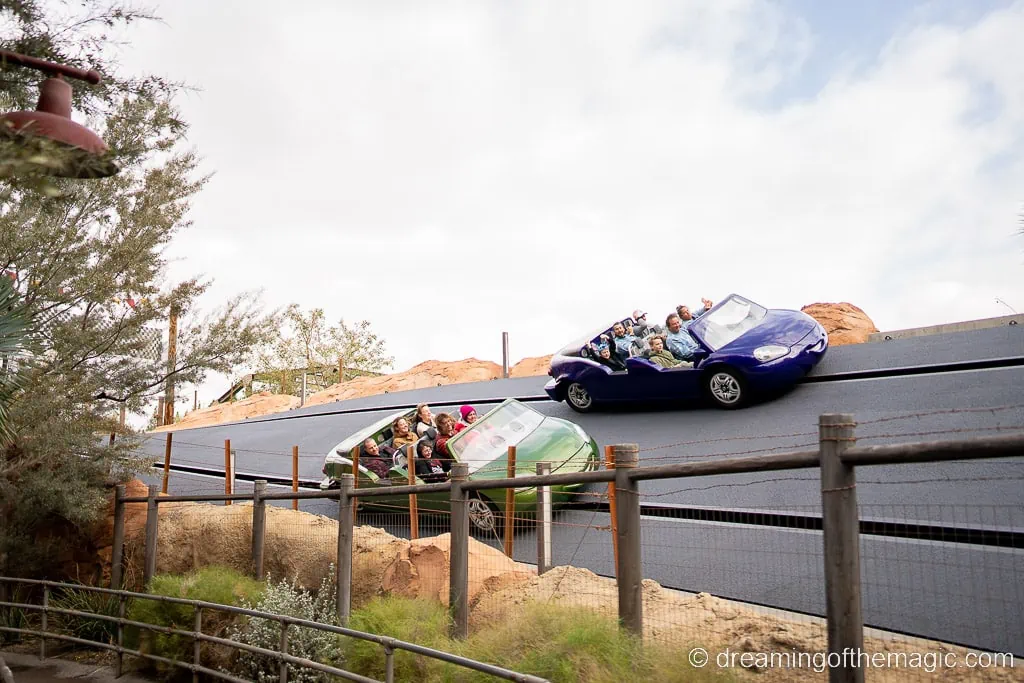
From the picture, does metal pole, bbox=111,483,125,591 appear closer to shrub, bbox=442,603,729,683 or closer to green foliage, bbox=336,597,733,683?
green foliage, bbox=336,597,733,683

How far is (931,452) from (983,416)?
912 cm

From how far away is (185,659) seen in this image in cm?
1054

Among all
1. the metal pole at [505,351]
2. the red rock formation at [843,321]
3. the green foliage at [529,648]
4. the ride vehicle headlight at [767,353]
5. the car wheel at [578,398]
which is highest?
the red rock formation at [843,321]

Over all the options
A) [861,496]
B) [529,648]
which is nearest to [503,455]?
[861,496]

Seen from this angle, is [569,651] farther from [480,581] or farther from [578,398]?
[578,398]

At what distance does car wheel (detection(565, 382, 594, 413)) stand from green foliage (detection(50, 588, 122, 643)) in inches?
347

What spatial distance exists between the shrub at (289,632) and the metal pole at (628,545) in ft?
12.1

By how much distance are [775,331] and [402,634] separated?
10.4 m

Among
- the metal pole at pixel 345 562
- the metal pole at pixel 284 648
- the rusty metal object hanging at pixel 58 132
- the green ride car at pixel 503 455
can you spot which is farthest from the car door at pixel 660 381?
the rusty metal object hanging at pixel 58 132

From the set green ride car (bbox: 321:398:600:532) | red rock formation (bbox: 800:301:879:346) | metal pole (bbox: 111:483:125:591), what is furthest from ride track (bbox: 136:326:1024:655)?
red rock formation (bbox: 800:301:879:346)

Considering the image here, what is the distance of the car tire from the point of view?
52.1 feet

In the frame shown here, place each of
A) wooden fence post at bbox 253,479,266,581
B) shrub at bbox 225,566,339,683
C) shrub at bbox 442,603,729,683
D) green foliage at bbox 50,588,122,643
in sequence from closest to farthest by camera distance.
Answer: shrub at bbox 442,603,729,683, shrub at bbox 225,566,339,683, wooden fence post at bbox 253,479,266,581, green foliage at bbox 50,588,122,643

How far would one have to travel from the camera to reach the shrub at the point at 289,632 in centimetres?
898

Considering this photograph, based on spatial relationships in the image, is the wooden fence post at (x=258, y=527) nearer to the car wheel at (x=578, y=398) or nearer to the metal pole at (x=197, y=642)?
the metal pole at (x=197, y=642)
